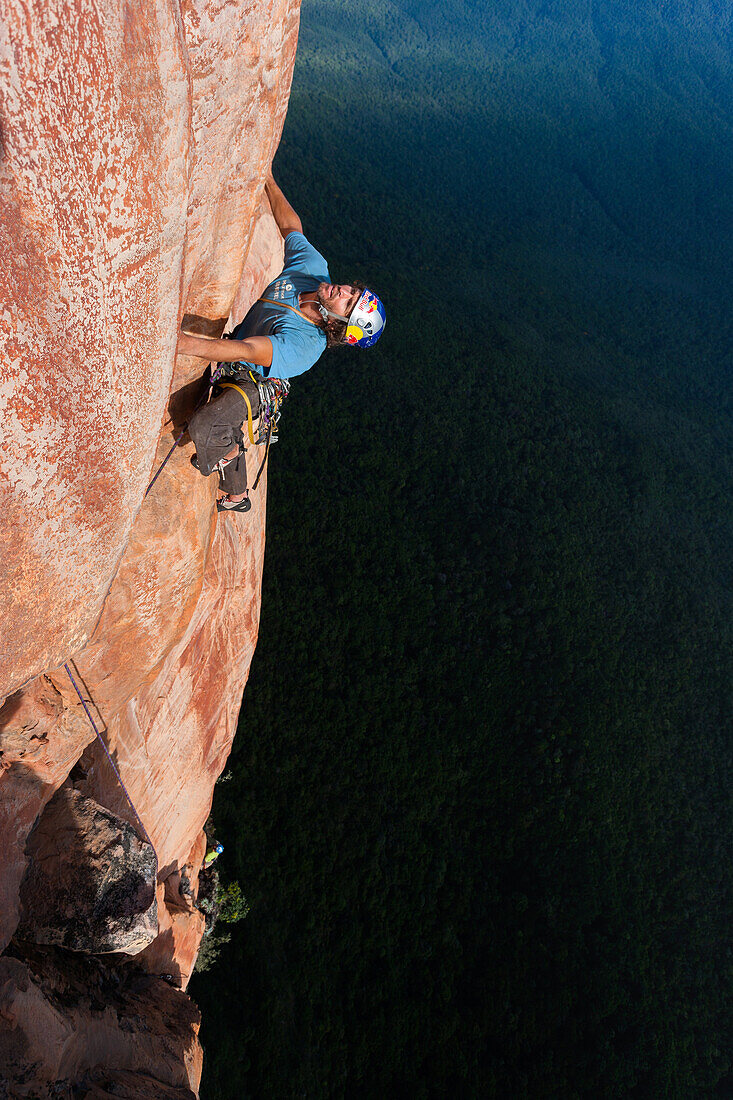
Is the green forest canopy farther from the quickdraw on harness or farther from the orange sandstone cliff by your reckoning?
the quickdraw on harness

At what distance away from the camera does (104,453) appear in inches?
126

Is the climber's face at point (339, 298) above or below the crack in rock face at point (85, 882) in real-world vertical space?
above

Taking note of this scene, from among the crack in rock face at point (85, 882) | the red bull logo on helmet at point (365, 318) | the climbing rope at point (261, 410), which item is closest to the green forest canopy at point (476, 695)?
the crack in rock face at point (85, 882)

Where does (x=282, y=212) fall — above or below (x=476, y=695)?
above

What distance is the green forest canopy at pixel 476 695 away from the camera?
80.2 feet

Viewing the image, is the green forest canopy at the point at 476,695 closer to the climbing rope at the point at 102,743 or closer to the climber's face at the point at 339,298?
the climbing rope at the point at 102,743

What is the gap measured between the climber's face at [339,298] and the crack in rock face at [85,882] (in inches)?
145

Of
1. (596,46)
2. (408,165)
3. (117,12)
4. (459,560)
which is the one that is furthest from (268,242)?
(596,46)

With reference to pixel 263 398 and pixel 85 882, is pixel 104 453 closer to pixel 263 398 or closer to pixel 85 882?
pixel 263 398

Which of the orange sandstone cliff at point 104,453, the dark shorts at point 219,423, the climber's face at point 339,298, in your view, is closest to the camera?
the orange sandstone cliff at point 104,453

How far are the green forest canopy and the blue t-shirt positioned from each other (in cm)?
2355

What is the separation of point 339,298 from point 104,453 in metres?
2.16

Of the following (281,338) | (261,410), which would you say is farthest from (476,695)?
(281,338)

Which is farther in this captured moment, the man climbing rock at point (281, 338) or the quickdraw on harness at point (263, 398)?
the quickdraw on harness at point (263, 398)
